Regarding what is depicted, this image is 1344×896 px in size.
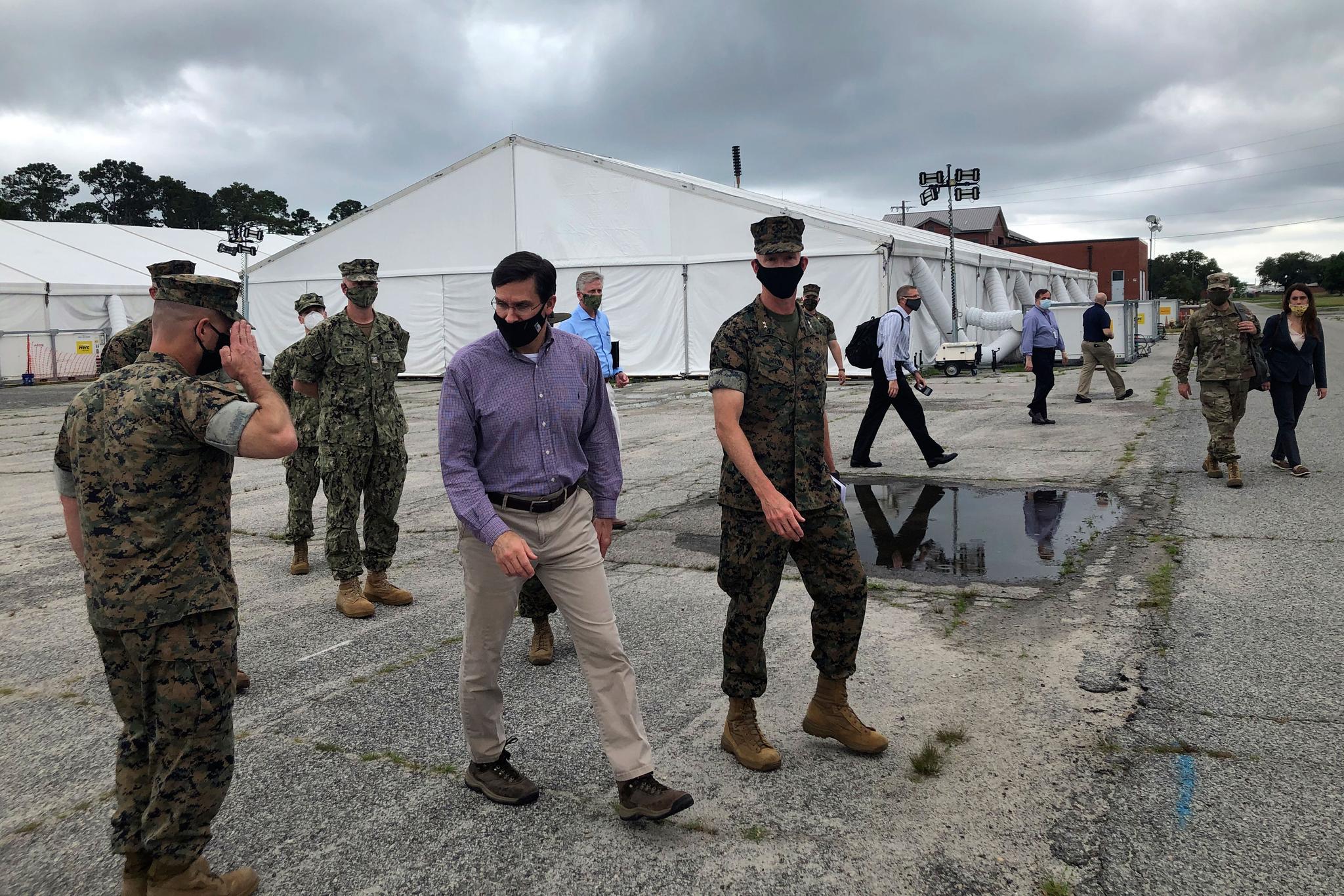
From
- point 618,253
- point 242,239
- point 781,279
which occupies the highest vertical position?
point 242,239

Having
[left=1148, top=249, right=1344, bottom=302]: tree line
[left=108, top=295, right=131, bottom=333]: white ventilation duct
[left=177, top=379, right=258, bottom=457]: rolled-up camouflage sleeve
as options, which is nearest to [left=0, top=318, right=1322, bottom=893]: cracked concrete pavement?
[left=177, top=379, right=258, bottom=457]: rolled-up camouflage sleeve

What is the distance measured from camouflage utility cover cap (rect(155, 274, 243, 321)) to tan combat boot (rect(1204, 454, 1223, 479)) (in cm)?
878

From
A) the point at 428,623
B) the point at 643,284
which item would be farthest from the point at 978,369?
the point at 428,623

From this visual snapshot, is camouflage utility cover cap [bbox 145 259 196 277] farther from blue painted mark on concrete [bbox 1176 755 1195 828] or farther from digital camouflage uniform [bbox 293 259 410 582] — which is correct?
blue painted mark on concrete [bbox 1176 755 1195 828]

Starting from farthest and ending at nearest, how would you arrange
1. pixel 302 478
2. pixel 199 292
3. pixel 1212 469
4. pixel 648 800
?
1. pixel 1212 469
2. pixel 302 478
3. pixel 648 800
4. pixel 199 292

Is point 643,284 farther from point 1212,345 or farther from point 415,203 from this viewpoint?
point 1212,345

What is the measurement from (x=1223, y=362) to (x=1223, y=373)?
0.10 metres

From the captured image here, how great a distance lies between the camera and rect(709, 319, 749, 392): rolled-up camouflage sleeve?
3541 millimetres

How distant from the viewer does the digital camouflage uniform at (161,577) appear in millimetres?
2623

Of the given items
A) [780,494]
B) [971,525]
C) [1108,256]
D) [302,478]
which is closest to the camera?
[780,494]

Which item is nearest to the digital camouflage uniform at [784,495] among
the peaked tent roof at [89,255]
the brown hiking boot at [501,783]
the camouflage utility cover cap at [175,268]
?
the brown hiking boot at [501,783]

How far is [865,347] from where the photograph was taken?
10.2 metres

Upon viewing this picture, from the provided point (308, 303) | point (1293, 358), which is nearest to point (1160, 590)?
point (1293, 358)

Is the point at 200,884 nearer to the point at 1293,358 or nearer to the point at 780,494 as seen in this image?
the point at 780,494
